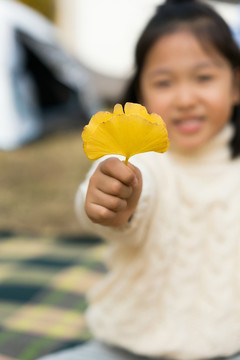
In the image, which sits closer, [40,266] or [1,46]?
[40,266]

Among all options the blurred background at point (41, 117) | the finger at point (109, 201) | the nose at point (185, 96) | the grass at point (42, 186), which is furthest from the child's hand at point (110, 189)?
the grass at point (42, 186)

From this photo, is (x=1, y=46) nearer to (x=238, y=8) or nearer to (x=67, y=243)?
(x=67, y=243)

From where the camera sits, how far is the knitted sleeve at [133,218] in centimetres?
63

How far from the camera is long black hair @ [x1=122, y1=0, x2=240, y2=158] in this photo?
0.78 metres

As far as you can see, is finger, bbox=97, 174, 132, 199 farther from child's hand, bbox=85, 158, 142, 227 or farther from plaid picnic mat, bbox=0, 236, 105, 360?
plaid picnic mat, bbox=0, 236, 105, 360

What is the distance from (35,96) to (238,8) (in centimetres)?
200

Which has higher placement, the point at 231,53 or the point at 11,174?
the point at 231,53

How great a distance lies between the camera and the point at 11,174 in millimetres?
2107

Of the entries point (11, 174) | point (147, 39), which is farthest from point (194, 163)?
point (11, 174)

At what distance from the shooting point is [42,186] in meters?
1.96

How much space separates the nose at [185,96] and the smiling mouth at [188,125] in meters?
0.02

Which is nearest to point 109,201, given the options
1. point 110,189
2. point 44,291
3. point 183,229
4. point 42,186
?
point 110,189

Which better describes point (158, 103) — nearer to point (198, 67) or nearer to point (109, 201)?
point (198, 67)

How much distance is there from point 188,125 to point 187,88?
2.3 inches
